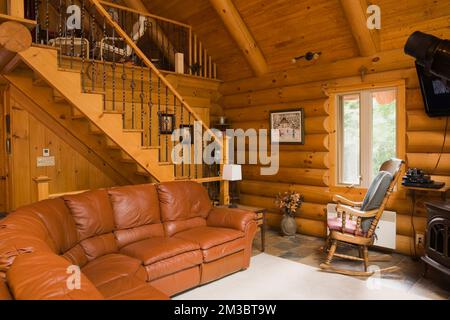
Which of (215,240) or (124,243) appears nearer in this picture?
(124,243)

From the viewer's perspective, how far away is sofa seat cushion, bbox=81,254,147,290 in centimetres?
235

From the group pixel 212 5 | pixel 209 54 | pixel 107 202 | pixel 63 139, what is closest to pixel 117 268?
→ pixel 107 202

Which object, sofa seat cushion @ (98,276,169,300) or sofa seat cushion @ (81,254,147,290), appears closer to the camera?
sofa seat cushion @ (98,276,169,300)

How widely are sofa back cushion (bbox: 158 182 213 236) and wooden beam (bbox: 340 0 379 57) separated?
2.69 metres

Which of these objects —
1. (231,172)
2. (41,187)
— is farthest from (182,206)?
(41,187)

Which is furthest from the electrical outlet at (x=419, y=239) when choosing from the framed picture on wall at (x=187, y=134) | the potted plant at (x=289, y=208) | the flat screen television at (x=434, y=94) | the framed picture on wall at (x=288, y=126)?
the framed picture on wall at (x=187, y=134)

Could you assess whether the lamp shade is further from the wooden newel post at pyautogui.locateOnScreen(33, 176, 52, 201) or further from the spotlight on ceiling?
the wooden newel post at pyautogui.locateOnScreen(33, 176, 52, 201)

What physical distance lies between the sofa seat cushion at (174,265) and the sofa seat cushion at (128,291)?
0.41 metres

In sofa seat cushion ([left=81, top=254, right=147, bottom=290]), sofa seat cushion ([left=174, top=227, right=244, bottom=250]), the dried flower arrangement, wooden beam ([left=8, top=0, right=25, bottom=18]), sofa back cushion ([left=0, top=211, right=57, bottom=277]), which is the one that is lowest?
sofa seat cushion ([left=81, top=254, right=147, bottom=290])

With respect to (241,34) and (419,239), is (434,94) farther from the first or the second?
(241,34)

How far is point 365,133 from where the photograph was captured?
4.46m

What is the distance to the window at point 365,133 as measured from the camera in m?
4.25

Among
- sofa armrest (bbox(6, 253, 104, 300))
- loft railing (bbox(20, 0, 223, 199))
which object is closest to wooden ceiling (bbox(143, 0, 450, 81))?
loft railing (bbox(20, 0, 223, 199))

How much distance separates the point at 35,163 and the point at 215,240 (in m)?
2.85
